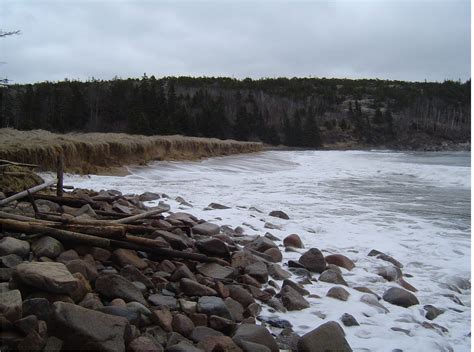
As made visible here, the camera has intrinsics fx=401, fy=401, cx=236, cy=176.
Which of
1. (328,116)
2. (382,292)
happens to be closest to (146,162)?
(382,292)

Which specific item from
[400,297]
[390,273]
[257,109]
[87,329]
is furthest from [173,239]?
[257,109]

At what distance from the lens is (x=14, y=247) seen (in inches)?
139

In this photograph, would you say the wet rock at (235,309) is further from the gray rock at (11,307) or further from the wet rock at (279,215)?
the wet rock at (279,215)

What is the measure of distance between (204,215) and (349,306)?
12.2 feet

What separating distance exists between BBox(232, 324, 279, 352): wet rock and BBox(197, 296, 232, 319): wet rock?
22 cm

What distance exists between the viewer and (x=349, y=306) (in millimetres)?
4004

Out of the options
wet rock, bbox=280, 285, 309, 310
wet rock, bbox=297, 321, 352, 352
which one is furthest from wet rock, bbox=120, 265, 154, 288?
wet rock, bbox=297, 321, 352, 352

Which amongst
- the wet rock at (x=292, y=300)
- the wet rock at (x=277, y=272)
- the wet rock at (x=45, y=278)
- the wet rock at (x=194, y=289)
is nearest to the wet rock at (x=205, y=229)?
the wet rock at (x=277, y=272)

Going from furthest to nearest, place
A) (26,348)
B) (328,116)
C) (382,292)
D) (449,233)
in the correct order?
(328,116)
(449,233)
(382,292)
(26,348)

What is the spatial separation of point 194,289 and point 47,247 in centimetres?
137

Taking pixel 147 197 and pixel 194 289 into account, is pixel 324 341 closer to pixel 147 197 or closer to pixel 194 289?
pixel 194 289

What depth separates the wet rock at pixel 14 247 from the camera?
3490mm

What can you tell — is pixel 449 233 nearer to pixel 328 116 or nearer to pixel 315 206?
pixel 315 206

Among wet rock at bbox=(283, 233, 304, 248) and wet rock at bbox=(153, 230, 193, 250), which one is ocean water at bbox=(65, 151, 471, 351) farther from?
wet rock at bbox=(153, 230, 193, 250)
